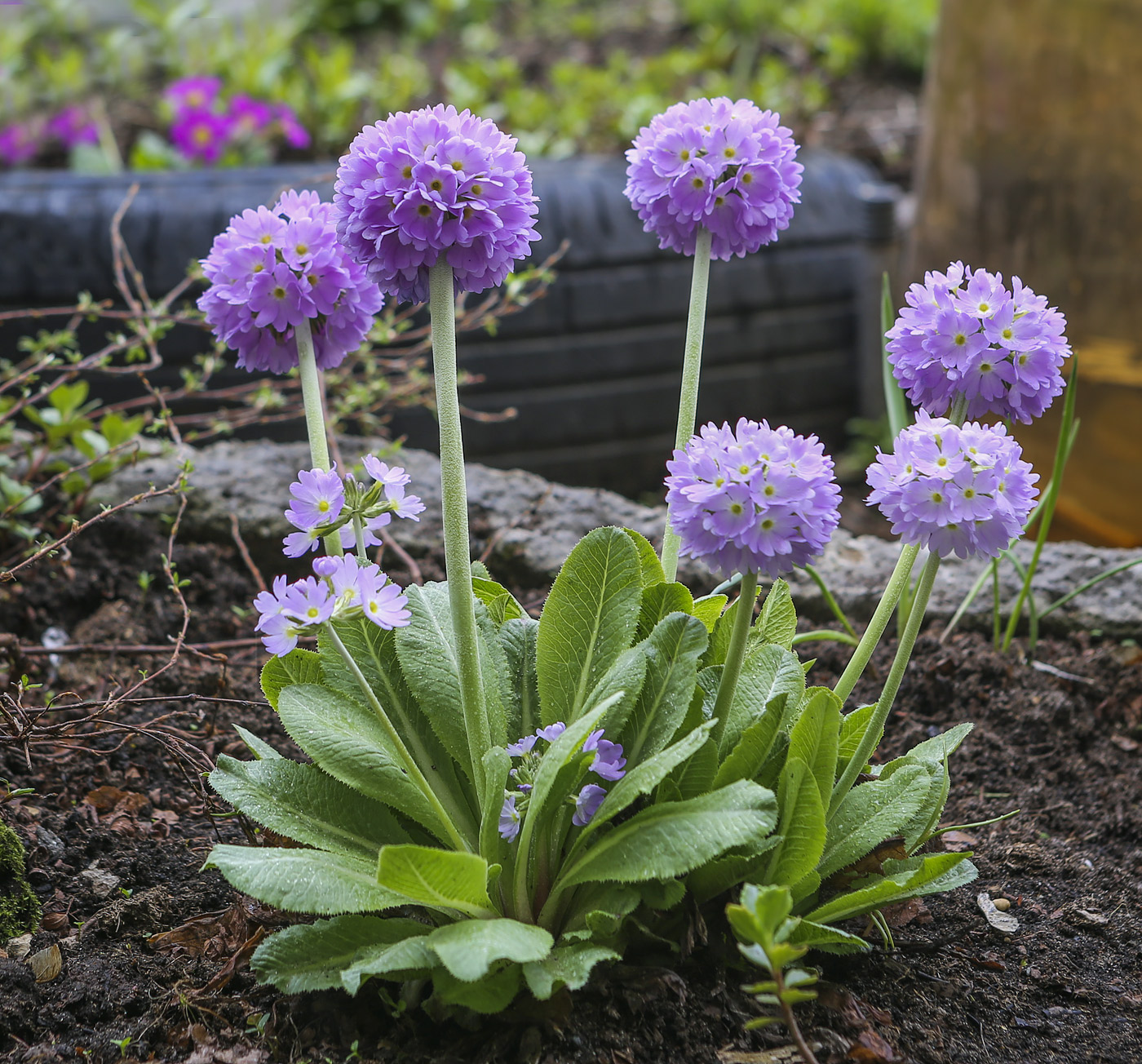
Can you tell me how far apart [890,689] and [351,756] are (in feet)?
2.05

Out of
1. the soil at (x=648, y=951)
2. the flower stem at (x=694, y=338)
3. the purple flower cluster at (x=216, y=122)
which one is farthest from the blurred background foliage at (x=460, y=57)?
the flower stem at (x=694, y=338)

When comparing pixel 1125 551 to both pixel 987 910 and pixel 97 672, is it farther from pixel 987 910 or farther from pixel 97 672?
pixel 97 672

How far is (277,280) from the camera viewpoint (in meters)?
1.26

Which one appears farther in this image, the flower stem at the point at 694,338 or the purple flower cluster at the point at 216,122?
the purple flower cluster at the point at 216,122

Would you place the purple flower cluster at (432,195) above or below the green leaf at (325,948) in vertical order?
above

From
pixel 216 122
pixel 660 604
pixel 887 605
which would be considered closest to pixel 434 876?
pixel 660 604

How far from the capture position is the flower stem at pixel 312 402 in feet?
4.32

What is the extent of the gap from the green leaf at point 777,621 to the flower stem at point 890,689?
180mm

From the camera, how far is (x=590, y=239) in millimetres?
3242

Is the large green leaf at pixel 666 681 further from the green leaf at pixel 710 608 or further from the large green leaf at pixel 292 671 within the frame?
the large green leaf at pixel 292 671

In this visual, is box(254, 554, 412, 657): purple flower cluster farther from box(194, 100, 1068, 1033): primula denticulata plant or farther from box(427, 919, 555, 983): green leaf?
box(427, 919, 555, 983): green leaf

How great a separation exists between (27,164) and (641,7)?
3538 millimetres

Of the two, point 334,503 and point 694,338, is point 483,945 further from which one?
point 694,338

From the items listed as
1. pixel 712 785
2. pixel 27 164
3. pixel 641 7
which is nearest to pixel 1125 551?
pixel 712 785
